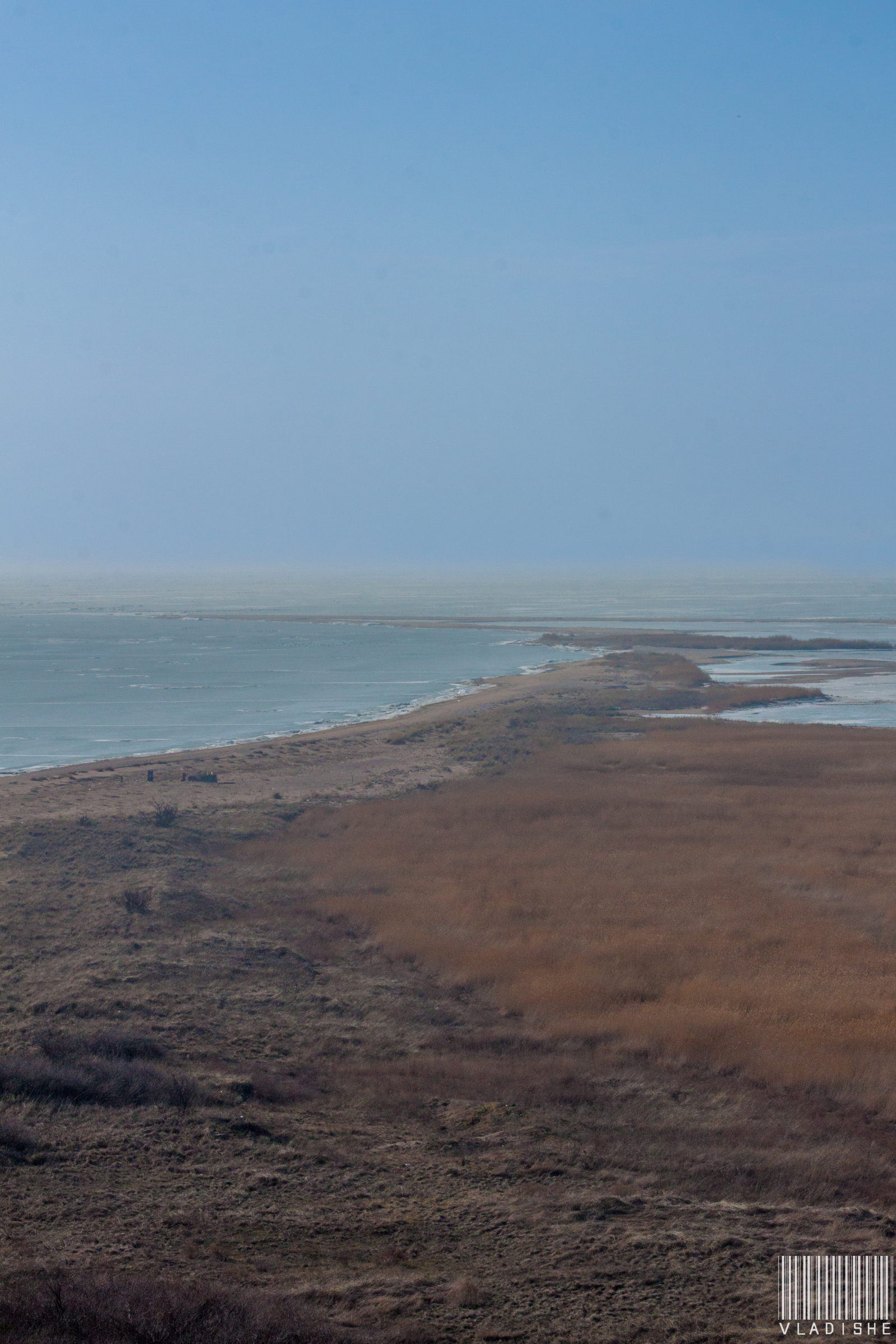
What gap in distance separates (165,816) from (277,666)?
50.7 meters

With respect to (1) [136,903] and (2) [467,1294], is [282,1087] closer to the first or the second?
(2) [467,1294]

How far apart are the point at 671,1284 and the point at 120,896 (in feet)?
46.1

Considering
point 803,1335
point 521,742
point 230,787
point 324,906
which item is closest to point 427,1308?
point 803,1335

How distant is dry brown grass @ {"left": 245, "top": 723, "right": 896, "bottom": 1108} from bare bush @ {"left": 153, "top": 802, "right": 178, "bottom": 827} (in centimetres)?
278

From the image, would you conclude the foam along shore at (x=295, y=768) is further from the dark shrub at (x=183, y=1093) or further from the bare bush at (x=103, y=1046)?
the dark shrub at (x=183, y=1093)

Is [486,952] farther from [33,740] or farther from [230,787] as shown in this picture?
[33,740]

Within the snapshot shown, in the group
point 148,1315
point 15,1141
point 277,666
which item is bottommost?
point 15,1141

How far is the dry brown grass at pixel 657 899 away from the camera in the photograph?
13.1 metres

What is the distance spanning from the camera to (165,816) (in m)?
25.5

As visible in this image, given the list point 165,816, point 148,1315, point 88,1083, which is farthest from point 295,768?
point 148,1315

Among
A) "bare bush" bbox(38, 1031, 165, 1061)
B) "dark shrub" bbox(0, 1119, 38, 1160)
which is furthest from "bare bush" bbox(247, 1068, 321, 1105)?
"dark shrub" bbox(0, 1119, 38, 1160)

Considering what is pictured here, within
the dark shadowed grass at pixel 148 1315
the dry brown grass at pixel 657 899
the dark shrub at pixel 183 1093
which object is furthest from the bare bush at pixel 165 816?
the dark shadowed grass at pixel 148 1315

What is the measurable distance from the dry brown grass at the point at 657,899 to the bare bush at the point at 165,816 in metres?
2.78

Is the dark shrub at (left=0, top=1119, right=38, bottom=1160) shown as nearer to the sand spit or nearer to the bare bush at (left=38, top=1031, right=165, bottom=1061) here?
the sand spit
